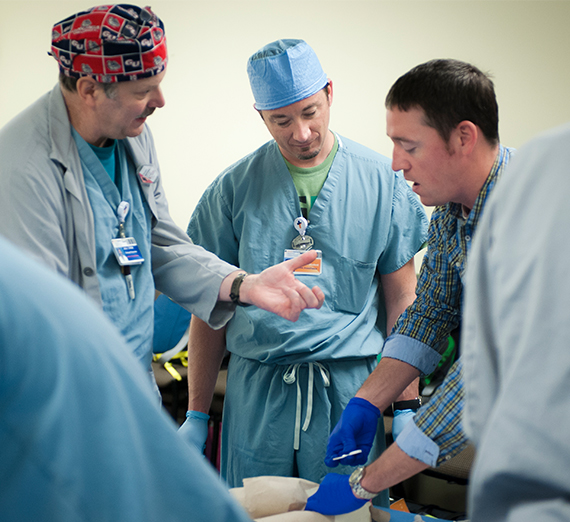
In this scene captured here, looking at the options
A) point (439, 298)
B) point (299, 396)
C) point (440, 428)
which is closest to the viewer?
point (440, 428)

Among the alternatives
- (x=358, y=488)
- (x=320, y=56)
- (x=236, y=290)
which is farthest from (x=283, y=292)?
(x=320, y=56)

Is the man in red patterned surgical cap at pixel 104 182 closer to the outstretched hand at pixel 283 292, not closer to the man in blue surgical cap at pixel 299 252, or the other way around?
the outstretched hand at pixel 283 292

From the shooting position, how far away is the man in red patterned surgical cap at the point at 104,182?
1149 millimetres

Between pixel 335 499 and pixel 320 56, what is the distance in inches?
130

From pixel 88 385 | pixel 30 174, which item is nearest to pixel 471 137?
pixel 30 174

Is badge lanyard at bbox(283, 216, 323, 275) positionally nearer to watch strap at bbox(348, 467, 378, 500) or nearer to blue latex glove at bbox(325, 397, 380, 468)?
blue latex glove at bbox(325, 397, 380, 468)

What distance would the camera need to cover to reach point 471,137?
125cm

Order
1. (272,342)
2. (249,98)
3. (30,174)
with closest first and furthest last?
(30,174), (272,342), (249,98)

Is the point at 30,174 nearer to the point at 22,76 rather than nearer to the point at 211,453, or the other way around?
the point at 211,453

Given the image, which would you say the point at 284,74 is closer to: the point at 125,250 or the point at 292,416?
the point at 125,250

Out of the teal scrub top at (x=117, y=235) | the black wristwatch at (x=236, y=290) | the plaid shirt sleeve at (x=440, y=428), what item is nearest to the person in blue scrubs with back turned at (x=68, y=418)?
the plaid shirt sleeve at (x=440, y=428)

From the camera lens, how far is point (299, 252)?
5.34 ft

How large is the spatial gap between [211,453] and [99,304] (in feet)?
6.52

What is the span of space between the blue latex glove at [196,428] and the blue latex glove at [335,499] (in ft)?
1.83
